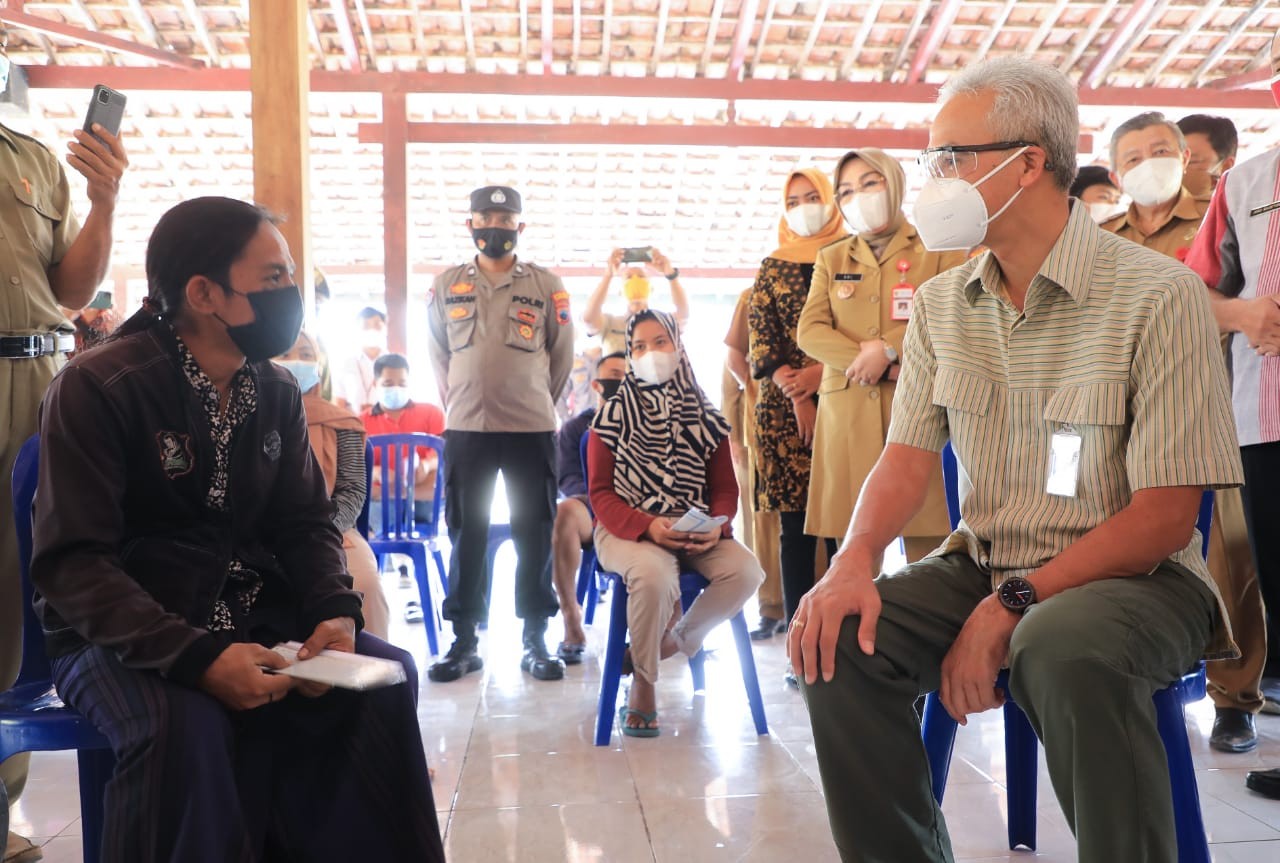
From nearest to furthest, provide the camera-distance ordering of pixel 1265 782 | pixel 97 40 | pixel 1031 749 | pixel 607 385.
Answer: pixel 1031 749, pixel 1265 782, pixel 607 385, pixel 97 40

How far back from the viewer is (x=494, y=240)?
3.47 meters

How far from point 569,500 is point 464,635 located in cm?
71

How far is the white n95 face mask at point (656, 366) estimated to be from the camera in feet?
9.37

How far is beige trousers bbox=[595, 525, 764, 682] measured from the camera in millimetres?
2492

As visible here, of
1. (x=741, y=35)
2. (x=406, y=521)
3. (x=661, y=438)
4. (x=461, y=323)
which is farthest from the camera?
(x=741, y=35)

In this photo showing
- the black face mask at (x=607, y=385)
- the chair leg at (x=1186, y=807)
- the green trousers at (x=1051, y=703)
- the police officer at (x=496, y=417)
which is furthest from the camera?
the black face mask at (x=607, y=385)

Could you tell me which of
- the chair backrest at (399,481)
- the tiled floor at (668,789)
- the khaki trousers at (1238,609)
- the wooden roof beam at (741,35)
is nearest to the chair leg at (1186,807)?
the tiled floor at (668,789)

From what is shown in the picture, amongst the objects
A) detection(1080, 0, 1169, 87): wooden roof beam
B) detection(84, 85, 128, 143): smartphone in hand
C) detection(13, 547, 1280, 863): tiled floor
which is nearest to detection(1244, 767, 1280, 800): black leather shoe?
detection(13, 547, 1280, 863): tiled floor

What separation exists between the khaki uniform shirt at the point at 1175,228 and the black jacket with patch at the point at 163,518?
2.44 metres

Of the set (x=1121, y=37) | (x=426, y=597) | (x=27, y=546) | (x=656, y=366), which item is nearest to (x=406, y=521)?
(x=426, y=597)

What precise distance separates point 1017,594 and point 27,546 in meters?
1.50

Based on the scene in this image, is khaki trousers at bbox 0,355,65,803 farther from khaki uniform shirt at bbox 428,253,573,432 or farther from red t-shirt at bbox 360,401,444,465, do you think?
red t-shirt at bbox 360,401,444,465

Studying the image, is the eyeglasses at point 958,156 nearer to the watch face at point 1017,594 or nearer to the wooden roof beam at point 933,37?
the watch face at point 1017,594

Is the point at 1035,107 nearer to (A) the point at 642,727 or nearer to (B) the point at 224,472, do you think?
(B) the point at 224,472
